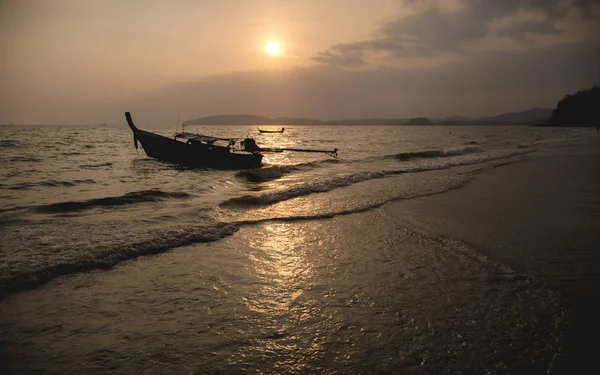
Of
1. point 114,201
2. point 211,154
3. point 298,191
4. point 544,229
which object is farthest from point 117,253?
point 211,154

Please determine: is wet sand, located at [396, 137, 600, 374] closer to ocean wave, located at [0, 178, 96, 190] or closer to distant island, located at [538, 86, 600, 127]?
ocean wave, located at [0, 178, 96, 190]

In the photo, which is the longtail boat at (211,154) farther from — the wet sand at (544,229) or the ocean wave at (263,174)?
the wet sand at (544,229)

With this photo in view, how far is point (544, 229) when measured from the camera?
7.97 m

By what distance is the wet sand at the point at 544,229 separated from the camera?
4.18 metres

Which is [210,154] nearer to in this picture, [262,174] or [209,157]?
[209,157]

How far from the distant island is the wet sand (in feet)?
562

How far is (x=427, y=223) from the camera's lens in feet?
29.3

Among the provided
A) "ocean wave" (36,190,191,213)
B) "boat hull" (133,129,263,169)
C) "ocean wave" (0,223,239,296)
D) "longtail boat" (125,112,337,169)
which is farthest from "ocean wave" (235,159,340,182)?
"ocean wave" (0,223,239,296)

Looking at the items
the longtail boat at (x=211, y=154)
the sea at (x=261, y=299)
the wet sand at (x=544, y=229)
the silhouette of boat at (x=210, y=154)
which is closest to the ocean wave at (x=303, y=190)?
the sea at (x=261, y=299)

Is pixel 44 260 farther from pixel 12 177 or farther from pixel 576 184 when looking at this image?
pixel 576 184

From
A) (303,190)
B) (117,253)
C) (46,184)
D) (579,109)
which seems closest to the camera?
(117,253)

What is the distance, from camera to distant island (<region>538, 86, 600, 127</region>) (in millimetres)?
145250

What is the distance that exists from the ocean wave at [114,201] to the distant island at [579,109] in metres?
181

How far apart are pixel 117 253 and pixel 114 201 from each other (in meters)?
6.66
